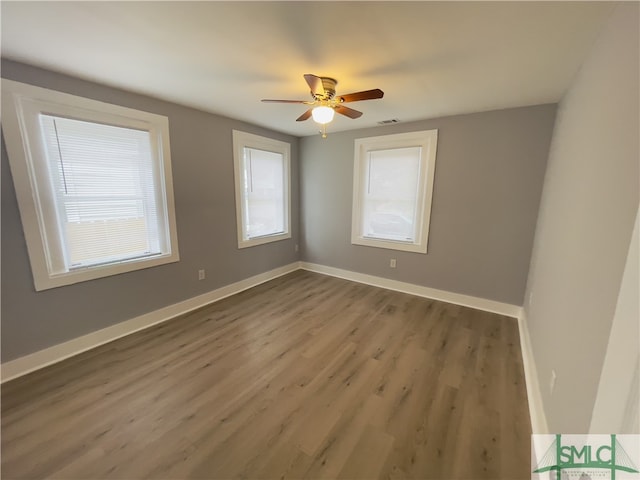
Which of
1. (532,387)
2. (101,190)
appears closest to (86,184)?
(101,190)

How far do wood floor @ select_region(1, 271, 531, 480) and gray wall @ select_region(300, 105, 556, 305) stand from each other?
67cm

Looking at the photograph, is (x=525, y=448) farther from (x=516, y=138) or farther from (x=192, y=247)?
(x=192, y=247)

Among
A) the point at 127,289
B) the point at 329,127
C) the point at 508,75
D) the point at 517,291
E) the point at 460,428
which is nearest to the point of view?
the point at 460,428

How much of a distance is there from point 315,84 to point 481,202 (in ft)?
7.91

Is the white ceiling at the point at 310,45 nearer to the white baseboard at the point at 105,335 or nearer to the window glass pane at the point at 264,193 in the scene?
the window glass pane at the point at 264,193

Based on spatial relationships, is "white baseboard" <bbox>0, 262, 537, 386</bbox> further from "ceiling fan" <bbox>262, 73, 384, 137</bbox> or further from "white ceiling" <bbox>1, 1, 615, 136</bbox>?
"ceiling fan" <bbox>262, 73, 384, 137</bbox>

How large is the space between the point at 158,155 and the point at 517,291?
13.9ft

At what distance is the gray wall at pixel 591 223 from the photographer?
940 mm

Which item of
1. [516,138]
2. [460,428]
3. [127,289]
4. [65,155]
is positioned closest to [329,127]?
[516,138]

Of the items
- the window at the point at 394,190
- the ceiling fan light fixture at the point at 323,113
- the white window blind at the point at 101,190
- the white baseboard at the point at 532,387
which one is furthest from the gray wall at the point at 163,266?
the white baseboard at the point at 532,387

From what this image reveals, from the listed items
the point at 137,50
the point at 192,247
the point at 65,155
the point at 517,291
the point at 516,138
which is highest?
the point at 137,50

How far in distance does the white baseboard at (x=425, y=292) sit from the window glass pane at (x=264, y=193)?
1107mm

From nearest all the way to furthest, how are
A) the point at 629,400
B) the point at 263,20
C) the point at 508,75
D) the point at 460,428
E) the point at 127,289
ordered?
the point at 629,400
the point at 263,20
the point at 460,428
the point at 508,75
the point at 127,289

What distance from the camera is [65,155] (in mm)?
2105
